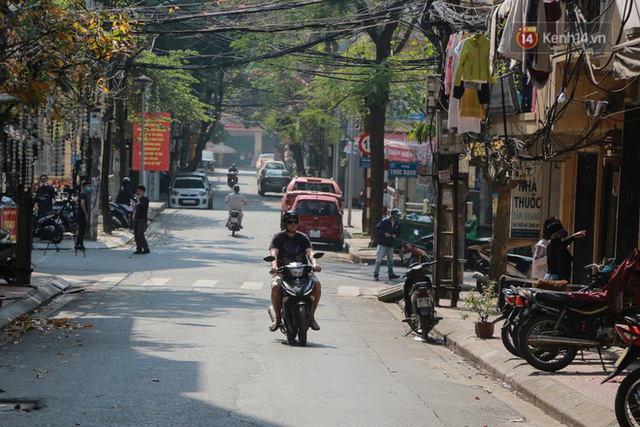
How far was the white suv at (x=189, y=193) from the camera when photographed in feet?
154

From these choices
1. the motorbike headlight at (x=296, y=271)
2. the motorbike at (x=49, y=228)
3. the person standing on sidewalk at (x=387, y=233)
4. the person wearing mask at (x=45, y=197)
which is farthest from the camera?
the person wearing mask at (x=45, y=197)

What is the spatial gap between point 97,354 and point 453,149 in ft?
27.9

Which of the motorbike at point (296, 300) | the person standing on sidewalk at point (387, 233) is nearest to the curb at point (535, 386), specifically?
the motorbike at point (296, 300)

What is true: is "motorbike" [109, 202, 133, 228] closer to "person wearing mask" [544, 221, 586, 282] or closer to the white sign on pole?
the white sign on pole

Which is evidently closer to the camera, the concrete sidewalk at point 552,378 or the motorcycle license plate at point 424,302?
the concrete sidewalk at point 552,378

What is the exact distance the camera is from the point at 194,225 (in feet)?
124

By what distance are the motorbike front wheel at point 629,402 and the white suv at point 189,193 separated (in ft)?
133

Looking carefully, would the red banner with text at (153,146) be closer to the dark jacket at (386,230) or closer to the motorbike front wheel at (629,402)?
the dark jacket at (386,230)

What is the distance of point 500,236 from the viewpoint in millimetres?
15773

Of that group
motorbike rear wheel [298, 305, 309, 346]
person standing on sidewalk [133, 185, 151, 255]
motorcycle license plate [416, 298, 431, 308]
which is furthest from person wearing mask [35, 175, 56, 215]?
motorbike rear wheel [298, 305, 309, 346]

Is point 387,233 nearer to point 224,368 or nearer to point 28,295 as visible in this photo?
point 28,295

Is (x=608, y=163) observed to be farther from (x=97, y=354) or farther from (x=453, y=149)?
(x=97, y=354)

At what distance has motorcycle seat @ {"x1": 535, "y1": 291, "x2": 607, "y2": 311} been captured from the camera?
10.4 metres

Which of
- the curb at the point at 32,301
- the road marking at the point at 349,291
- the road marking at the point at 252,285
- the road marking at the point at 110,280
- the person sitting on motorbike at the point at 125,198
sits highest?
the person sitting on motorbike at the point at 125,198
